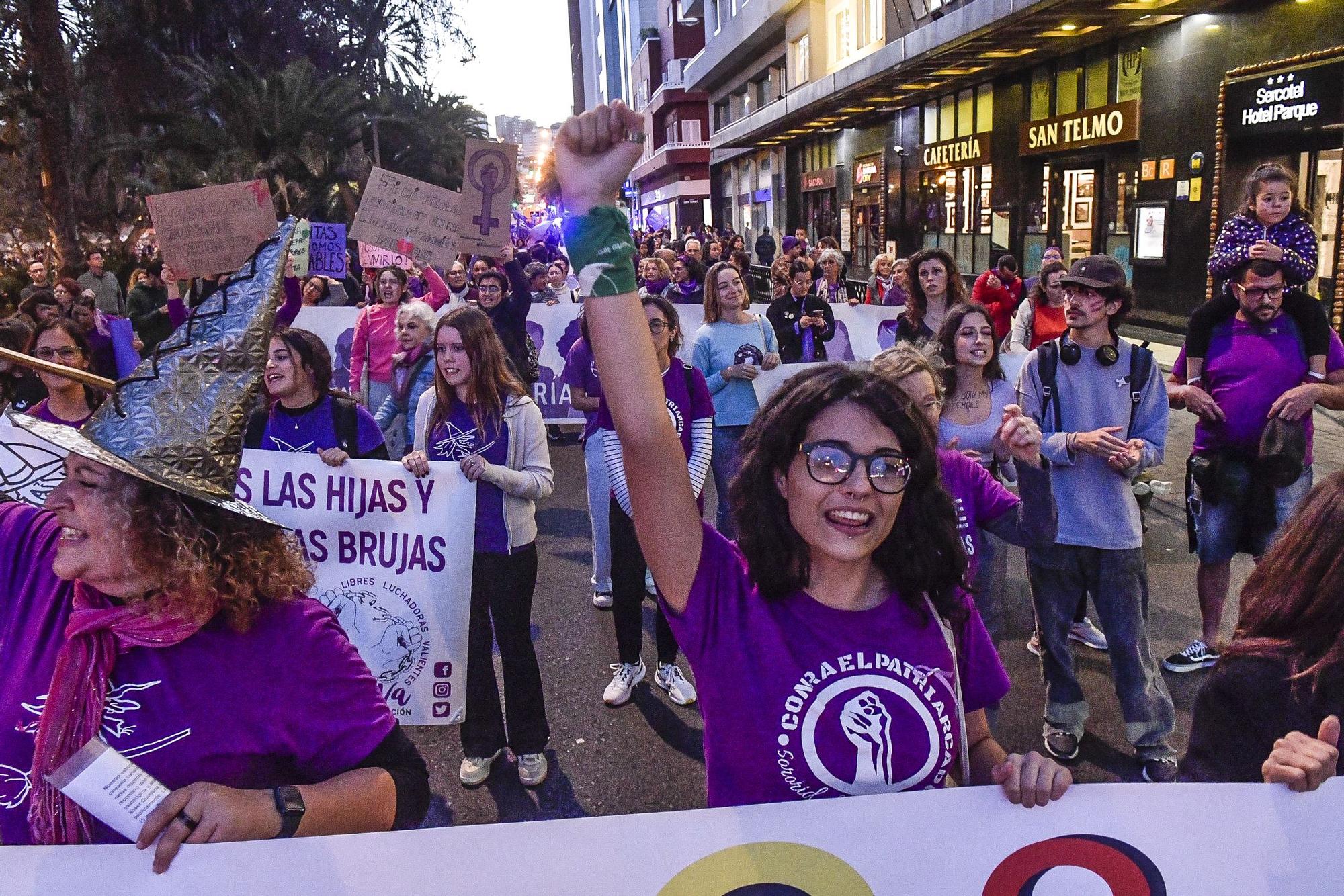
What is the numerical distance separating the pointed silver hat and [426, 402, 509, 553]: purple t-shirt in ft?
7.56

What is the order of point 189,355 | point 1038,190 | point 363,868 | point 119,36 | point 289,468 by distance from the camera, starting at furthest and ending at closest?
point 119,36 → point 1038,190 → point 289,468 → point 189,355 → point 363,868

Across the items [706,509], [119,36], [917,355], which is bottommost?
[706,509]

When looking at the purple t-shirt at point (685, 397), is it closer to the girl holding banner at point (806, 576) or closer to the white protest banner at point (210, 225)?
the white protest banner at point (210, 225)

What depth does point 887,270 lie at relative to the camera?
1178 centimetres

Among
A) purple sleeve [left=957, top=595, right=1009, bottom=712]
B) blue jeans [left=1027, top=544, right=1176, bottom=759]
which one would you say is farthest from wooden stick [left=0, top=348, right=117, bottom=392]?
blue jeans [left=1027, top=544, right=1176, bottom=759]

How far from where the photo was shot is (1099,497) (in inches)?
155

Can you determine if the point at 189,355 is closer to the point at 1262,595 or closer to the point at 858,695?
the point at 858,695

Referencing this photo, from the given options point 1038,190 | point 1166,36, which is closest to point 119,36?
point 1038,190

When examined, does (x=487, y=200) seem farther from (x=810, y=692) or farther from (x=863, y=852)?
(x=863, y=852)

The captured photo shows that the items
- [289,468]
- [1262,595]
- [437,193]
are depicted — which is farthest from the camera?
[437,193]

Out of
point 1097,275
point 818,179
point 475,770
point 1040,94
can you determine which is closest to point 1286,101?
point 1040,94

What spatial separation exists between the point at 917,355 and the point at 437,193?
5143mm

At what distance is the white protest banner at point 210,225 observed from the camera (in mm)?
5691

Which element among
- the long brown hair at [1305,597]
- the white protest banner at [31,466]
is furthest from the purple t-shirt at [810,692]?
the white protest banner at [31,466]
